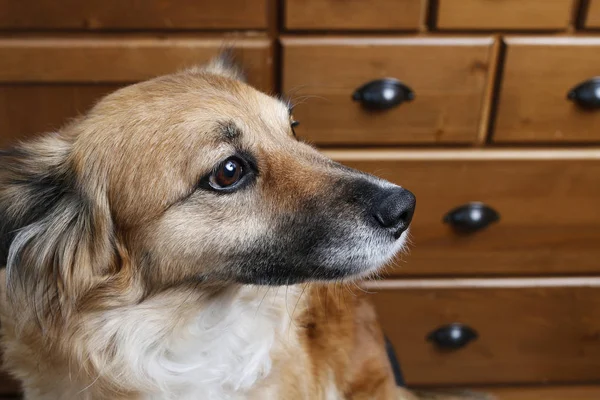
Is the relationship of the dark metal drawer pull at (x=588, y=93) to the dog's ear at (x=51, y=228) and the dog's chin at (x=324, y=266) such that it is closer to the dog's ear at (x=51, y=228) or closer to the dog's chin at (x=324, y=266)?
the dog's chin at (x=324, y=266)

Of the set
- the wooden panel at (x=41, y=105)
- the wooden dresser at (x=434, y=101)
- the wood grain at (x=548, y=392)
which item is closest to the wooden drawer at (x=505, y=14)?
the wooden dresser at (x=434, y=101)

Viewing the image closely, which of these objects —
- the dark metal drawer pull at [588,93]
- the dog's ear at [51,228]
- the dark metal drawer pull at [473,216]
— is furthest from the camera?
the dark metal drawer pull at [473,216]

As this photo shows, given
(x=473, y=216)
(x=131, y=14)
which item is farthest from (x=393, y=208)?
(x=131, y=14)

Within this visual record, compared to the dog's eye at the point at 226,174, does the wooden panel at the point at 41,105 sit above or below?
above

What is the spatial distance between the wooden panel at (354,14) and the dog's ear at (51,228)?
0.48m

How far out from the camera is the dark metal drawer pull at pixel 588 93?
1172 millimetres

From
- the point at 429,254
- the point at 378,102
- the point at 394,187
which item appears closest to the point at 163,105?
the point at 394,187

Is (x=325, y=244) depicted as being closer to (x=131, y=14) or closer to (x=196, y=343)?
(x=196, y=343)

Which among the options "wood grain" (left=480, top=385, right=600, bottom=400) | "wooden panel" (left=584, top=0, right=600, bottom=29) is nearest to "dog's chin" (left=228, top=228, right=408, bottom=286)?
"wooden panel" (left=584, top=0, right=600, bottom=29)

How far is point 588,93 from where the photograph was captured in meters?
1.17

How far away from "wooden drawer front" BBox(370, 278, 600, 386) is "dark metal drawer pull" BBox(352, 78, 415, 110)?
16.1 inches

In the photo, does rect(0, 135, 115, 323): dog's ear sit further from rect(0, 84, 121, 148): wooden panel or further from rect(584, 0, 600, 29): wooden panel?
rect(584, 0, 600, 29): wooden panel

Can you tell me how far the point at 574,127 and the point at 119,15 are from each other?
0.89 m

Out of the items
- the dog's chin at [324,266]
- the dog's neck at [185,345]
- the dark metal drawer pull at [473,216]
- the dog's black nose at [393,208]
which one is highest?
the dark metal drawer pull at [473,216]
